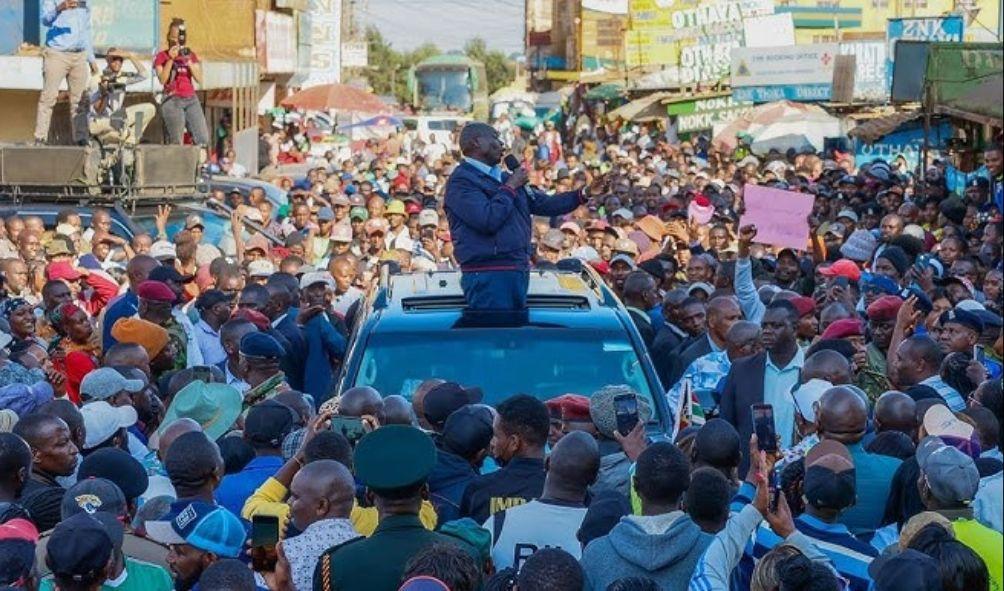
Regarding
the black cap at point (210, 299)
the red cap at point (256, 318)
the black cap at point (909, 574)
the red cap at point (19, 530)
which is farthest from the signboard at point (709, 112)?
the black cap at point (909, 574)

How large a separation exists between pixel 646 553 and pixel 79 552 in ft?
5.26

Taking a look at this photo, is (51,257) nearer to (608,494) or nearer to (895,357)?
(895,357)

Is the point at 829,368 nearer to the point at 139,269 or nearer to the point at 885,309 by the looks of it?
the point at 885,309

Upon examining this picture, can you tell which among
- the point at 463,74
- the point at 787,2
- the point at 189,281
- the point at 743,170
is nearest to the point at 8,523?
the point at 189,281

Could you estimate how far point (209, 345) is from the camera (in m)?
11.0

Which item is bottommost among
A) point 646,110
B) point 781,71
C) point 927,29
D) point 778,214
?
point 646,110

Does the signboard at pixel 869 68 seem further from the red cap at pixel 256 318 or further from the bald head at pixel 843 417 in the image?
the bald head at pixel 843 417

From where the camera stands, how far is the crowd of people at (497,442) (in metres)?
5.29

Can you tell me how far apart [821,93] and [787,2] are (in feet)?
49.1

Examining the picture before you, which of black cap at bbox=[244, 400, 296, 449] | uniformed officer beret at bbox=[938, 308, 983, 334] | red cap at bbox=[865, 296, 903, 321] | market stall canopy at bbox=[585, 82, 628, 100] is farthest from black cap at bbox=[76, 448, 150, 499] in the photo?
market stall canopy at bbox=[585, 82, 628, 100]

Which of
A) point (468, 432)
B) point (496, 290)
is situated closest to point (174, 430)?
point (468, 432)

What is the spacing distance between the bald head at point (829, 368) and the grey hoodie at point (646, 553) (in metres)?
2.74

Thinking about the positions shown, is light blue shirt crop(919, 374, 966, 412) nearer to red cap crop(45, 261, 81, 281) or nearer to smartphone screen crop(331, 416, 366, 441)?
smartphone screen crop(331, 416, 366, 441)

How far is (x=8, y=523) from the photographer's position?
577 cm
